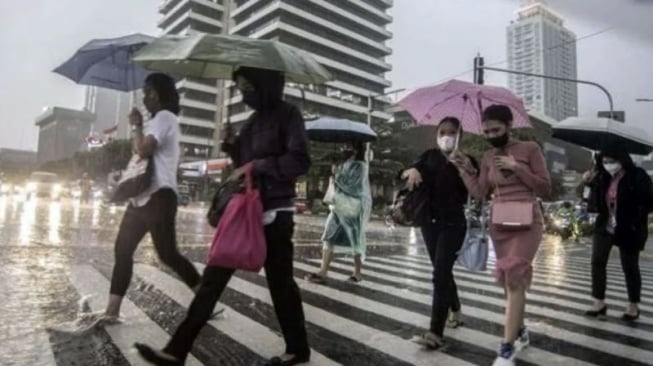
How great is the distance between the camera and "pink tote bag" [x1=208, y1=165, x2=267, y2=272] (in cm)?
273

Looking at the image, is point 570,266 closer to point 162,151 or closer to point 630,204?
point 630,204

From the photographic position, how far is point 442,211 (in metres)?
3.79

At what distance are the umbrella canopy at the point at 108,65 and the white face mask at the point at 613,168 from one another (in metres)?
4.32

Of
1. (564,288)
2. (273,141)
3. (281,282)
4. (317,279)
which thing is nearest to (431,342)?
(281,282)

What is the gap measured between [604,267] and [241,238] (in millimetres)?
3793

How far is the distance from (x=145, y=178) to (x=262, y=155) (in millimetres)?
1053

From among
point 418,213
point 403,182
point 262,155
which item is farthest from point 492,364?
point 262,155

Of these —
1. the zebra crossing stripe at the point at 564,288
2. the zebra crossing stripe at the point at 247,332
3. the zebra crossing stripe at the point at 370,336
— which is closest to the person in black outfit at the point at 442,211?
the zebra crossing stripe at the point at 370,336

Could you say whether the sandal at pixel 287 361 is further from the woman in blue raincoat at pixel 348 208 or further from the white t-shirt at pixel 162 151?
the woman in blue raincoat at pixel 348 208

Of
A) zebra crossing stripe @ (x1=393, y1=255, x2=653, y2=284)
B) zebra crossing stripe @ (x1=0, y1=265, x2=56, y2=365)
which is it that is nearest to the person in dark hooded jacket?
zebra crossing stripe @ (x1=0, y1=265, x2=56, y2=365)

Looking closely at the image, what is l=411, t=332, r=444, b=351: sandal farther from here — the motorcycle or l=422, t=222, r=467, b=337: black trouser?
the motorcycle

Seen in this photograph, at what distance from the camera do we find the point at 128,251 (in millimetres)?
3730

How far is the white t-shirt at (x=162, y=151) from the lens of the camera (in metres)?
3.65

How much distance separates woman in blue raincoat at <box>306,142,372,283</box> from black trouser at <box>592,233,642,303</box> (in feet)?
8.05
